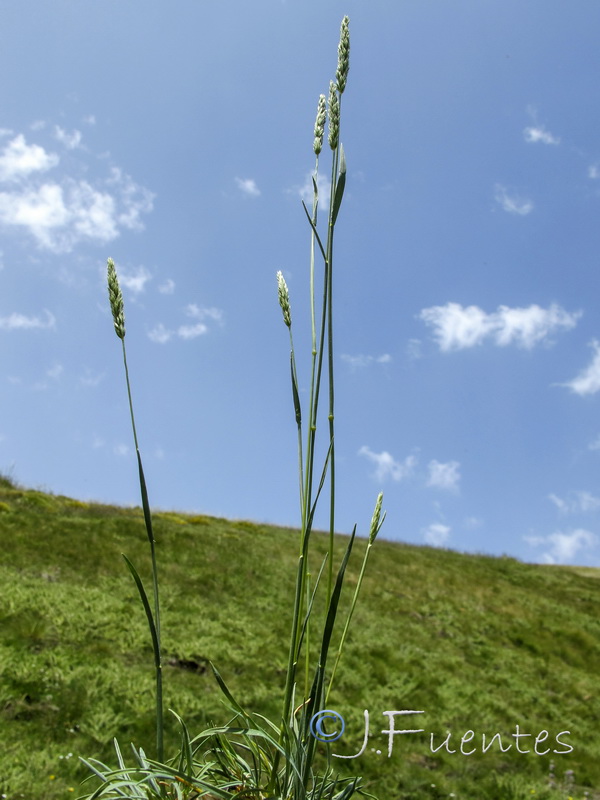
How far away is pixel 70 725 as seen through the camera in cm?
734

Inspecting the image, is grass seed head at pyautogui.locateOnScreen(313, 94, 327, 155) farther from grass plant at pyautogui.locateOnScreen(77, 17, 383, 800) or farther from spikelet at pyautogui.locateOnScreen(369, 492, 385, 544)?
spikelet at pyautogui.locateOnScreen(369, 492, 385, 544)

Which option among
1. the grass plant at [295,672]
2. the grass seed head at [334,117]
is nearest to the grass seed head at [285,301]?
the grass plant at [295,672]

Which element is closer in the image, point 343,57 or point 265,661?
point 343,57

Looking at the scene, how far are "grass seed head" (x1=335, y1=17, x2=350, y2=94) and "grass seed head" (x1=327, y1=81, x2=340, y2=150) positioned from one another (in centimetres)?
3

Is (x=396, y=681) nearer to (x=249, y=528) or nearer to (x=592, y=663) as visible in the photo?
(x=592, y=663)

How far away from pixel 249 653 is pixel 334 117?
10.9 m

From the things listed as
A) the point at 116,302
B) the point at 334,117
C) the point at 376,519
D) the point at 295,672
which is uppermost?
the point at 334,117

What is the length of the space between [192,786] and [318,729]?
1.30ft

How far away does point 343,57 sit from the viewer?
5.82ft

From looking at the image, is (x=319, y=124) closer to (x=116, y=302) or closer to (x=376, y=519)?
(x=116, y=302)

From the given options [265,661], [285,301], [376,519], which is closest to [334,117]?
[285,301]

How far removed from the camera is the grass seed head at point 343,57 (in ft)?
5.78

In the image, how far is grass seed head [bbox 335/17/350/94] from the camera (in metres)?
1.76

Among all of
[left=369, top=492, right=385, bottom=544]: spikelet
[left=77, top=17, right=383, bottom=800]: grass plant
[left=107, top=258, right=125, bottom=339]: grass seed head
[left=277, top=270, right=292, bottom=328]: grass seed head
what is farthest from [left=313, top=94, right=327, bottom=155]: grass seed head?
[left=369, top=492, right=385, bottom=544]: spikelet
